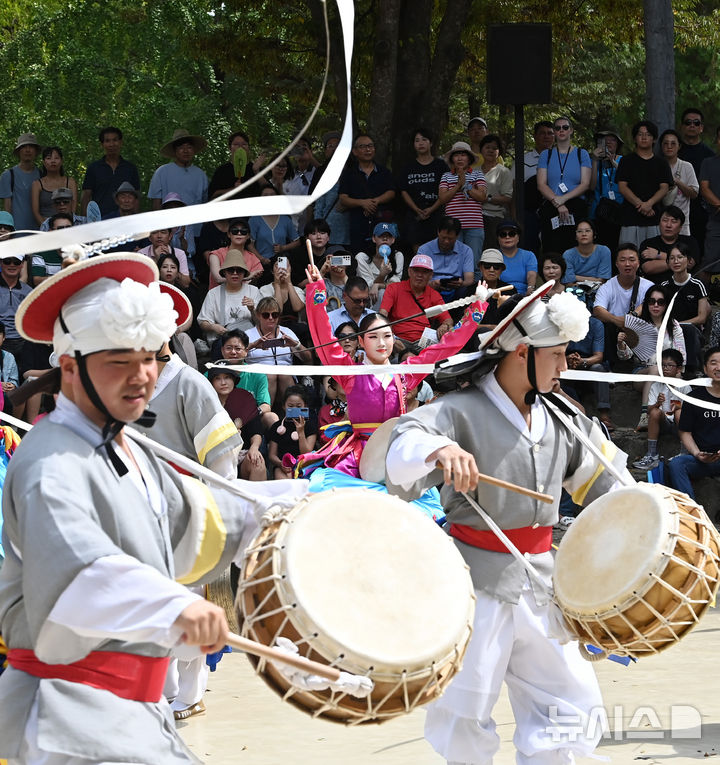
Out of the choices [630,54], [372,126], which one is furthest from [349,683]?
[630,54]

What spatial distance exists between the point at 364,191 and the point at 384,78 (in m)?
2.11

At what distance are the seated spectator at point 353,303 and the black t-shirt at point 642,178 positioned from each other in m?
2.62

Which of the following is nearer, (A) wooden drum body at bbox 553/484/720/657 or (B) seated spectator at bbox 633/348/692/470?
(A) wooden drum body at bbox 553/484/720/657

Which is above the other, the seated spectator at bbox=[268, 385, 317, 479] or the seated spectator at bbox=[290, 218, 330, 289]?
the seated spectator at bbox=[290, 218, 330, 289]

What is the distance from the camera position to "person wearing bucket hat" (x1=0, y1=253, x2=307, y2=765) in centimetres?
241

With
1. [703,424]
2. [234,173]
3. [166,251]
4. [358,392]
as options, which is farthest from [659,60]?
[358,392]

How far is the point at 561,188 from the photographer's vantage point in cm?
1064

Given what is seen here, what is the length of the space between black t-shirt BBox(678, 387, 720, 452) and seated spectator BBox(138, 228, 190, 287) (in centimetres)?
386

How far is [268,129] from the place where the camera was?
19516 millimetres

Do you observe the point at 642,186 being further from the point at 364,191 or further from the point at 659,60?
the point at 364,191

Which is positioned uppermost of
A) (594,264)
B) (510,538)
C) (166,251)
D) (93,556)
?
(93,556)

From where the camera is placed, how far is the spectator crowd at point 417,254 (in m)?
8.59

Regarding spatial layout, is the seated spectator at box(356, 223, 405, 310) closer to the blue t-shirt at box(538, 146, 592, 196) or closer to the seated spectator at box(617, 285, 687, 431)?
the blue t-shirt at box(538, 146, 592, 196)

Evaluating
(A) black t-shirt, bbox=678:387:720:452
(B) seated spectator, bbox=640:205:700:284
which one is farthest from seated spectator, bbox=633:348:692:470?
(B) seated spectator, bbox=640:205:700:284
